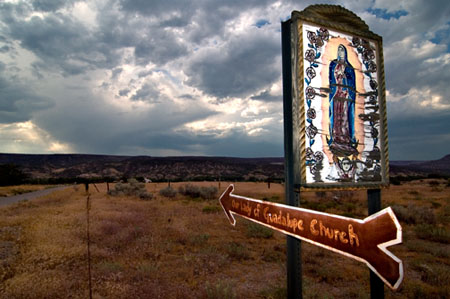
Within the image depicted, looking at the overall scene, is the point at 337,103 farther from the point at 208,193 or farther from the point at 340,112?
the point at 208,193

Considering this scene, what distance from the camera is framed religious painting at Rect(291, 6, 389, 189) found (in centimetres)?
263

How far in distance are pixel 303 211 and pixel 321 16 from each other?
7.06 feet

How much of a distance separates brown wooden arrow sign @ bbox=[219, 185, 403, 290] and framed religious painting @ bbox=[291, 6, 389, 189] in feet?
1.36

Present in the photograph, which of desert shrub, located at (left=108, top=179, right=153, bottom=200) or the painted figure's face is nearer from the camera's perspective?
the painted figure's face

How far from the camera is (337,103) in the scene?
271 cm

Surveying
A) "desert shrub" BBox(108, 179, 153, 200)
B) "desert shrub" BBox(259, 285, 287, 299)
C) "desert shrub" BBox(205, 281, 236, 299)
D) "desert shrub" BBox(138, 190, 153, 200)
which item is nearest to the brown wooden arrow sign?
"desert shrub" BBox(205, 281, 236, 299)

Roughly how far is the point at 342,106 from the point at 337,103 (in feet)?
0.25

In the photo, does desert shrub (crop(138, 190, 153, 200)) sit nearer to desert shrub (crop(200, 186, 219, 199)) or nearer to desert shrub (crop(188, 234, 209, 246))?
desert shrub (crop(200, 186, 219, 199))

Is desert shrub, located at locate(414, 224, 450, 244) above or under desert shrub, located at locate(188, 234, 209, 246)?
under

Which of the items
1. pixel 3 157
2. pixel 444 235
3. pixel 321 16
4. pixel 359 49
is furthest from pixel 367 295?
pixel 3 157

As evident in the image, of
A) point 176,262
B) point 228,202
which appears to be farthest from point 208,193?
point 228,202

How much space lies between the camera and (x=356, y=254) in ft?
6.03

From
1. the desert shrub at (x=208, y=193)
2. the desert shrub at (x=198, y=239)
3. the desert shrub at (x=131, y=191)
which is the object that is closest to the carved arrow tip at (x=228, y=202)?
the desert shrub at (x=198, y=239)

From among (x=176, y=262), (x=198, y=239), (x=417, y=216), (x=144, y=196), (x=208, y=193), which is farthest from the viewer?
(x=208, y=193)
